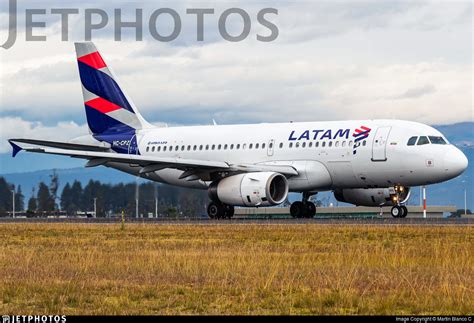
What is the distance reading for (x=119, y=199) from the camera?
2906 inches

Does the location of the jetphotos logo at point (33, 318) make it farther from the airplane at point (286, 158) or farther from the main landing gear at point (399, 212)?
the main landing gear at point (399, 212)

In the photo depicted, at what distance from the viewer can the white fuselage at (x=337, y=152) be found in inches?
1806

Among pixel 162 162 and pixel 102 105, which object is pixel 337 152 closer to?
pixel 162 162

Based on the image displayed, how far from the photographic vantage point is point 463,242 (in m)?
28.3

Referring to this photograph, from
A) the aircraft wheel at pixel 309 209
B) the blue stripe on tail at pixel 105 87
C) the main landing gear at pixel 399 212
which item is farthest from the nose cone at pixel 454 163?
the blue stripe on tail at pixel 105 87

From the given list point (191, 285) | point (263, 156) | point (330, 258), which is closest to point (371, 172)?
point (263, 156)

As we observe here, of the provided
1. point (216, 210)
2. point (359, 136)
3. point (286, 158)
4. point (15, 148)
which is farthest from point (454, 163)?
point (15, 148)

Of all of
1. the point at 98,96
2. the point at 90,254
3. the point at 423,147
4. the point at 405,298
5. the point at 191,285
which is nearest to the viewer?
the point at 405,298

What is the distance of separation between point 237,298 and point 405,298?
8.33ft

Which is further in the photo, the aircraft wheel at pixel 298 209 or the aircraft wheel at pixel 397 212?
the aircraft wheel at pixel 298 209

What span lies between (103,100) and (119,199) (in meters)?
16.1

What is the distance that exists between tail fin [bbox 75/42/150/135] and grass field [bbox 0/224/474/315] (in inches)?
981

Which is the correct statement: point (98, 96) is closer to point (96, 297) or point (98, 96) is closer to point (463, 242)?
point (463, 242)

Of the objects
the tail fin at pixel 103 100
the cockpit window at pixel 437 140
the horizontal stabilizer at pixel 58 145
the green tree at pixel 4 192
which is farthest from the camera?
the green tree at pixel 4 192
